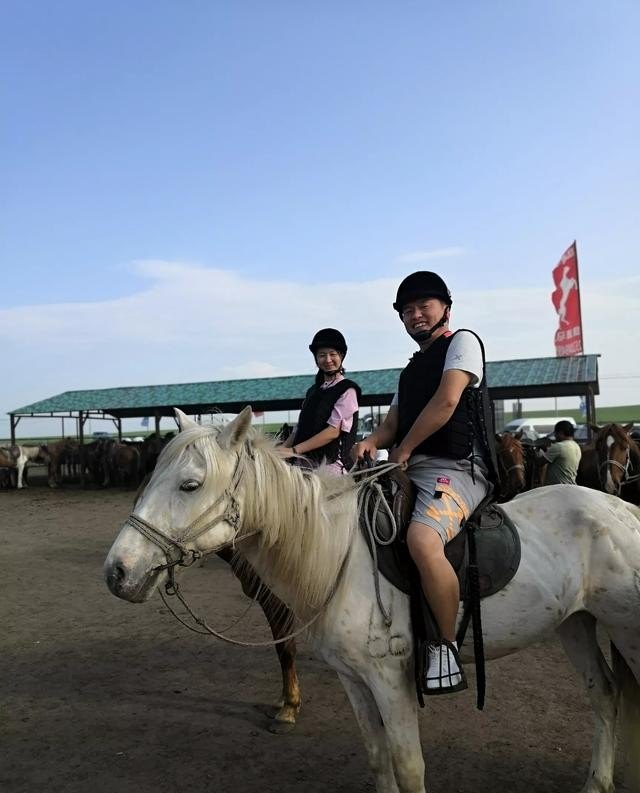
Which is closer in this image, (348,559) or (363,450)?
(348,559)

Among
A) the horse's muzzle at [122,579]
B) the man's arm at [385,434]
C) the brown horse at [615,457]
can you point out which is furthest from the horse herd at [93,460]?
the horse's muzzle at [122,579]

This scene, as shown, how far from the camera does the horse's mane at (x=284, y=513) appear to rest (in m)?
2.49

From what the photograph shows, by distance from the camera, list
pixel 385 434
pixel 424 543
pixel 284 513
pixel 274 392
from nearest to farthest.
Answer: pixel 424 543, pixel 284 513, pixel 385 434, pixel 274 392

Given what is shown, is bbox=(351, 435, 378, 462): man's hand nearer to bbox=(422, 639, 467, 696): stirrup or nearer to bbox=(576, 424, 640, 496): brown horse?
bbox=(422, 639, 467, 696): stirrup

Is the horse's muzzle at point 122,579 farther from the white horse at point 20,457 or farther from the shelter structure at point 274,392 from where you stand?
the white horse at point 20,457

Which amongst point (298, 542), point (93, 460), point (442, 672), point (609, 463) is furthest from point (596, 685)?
point (93, 460)

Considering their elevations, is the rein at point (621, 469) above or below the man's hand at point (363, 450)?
below

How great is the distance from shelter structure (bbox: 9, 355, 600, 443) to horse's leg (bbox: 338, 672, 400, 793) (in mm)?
14007

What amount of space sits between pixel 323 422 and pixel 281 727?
6.58 feet

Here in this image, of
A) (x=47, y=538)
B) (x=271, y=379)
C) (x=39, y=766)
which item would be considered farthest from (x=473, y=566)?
(x=271, y=379)

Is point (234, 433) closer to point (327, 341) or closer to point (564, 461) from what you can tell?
point (327, 341)

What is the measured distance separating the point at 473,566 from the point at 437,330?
113cm

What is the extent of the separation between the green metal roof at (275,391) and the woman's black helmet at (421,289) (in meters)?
13.7

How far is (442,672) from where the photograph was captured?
2418 millimetres
